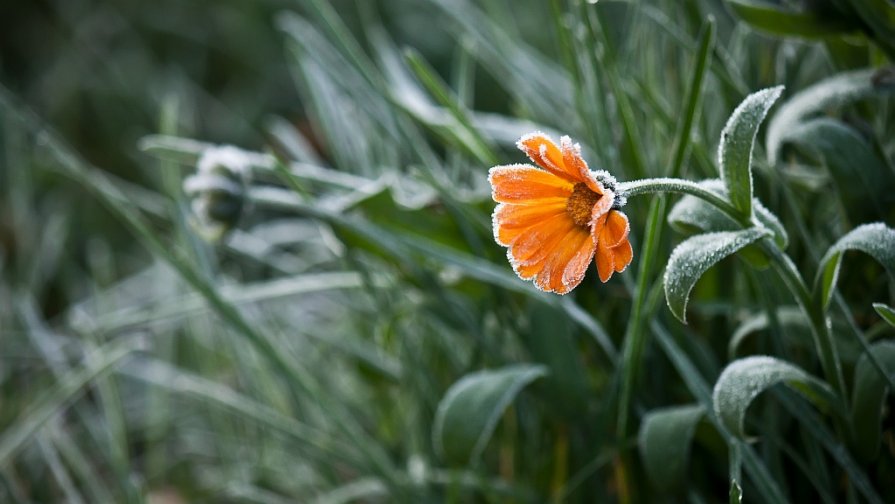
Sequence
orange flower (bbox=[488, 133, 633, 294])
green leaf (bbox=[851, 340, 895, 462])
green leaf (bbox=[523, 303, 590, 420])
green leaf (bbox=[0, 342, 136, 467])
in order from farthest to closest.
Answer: green leaf (bbox=[0, 342, 136, 467])
green leaf (bbox=[523, 303, 590, 420])
green leaf (bbox=[851, 340, 895, 462])
orange flower (bbox=[488, 133, 633, 294])

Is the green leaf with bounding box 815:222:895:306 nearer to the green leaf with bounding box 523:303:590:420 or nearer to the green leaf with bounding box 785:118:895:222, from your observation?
the green leaf with bounding box 785:118:895:222

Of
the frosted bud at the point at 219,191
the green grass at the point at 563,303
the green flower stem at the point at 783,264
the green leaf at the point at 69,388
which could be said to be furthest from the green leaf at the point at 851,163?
the green leaf at the point at 69,388

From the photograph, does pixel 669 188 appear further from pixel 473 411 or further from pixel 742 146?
pixel 473 411

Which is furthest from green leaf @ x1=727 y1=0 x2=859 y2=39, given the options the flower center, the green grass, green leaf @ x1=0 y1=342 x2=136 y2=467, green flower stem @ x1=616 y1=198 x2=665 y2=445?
green leaf @ x1=0 y1=342 x2=136 y2=467

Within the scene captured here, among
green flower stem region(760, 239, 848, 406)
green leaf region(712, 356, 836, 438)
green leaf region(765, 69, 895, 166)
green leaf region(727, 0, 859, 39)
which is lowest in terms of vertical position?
green leaf region(712, 356, 836, 438)

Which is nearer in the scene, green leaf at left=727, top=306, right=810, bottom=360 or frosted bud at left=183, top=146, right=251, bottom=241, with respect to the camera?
green leaf at left=727, top=306, right=810, bottom=360

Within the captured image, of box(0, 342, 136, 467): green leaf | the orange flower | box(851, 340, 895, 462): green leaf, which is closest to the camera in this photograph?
the orange flower

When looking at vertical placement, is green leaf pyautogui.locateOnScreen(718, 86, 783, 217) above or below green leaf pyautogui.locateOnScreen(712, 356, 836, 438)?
above
